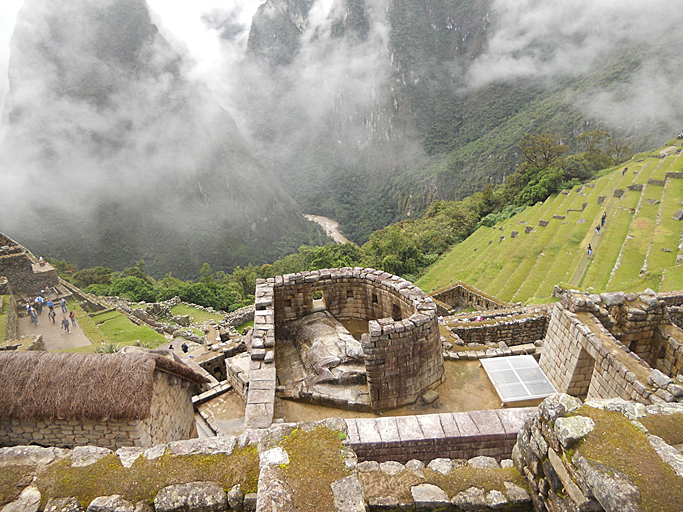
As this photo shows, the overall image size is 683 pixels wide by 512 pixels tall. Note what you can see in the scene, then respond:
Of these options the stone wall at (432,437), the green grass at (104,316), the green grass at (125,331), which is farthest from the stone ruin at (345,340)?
the green grass at (104,316)

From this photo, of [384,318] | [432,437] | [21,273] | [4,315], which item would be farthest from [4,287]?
[432,437]

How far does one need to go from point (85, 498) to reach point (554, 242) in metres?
34.9

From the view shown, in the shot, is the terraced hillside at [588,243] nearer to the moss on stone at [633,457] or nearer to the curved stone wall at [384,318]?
the curved stone wall at [384,318]

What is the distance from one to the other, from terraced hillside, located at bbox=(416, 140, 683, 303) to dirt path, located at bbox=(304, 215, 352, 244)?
2875 inches

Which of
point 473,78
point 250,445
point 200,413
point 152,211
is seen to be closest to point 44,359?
point 250,445

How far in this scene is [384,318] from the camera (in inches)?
383

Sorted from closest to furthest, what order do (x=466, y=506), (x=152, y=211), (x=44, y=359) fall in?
(x=466, y=506)
(x=44, y=359)
(x=152, y=211)

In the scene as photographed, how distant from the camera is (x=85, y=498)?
13.2 feet

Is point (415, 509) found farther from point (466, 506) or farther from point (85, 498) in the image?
point (85, 498)

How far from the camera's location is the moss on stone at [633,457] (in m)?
3.27

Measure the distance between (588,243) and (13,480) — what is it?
113 ft

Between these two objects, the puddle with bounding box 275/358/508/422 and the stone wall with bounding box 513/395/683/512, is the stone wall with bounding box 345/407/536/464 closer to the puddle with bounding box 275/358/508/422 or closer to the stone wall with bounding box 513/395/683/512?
the stone wall with bounding box 513/395/683/512

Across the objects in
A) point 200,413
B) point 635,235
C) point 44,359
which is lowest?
point 200,413

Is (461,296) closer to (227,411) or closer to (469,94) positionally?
(227,411)
